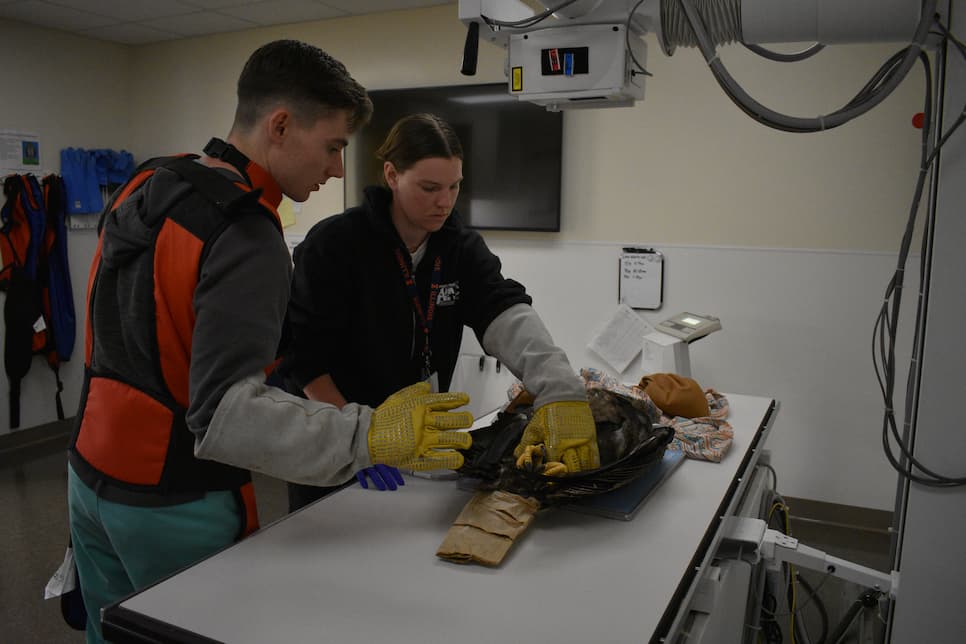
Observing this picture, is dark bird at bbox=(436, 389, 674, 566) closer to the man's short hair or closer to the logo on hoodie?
the logo on hoodie

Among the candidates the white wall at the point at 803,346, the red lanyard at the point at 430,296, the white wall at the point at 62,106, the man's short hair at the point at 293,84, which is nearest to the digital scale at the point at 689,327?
the white wall at the point at 803,346

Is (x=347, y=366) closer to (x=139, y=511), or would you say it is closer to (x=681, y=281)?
(x=139, y=511)

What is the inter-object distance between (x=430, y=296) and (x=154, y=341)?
875 millimetres

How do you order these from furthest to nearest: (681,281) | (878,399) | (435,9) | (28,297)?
(28,297), (435,9), (681,281), (878,399)

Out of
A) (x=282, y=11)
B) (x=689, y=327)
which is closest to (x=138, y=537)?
(x=689, y=327)

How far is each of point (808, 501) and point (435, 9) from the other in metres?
3.25

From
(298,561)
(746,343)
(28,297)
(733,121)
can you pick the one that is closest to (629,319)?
(746,343)

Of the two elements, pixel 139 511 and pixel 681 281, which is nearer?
pixel 139 511

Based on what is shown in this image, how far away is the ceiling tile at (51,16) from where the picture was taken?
4.05m

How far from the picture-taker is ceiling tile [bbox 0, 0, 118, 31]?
4047 millimetres

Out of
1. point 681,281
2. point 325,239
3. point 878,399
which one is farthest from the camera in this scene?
point 681,281

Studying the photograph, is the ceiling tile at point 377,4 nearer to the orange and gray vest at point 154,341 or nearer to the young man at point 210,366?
the young man at point 210,366

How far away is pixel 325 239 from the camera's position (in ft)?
5.97

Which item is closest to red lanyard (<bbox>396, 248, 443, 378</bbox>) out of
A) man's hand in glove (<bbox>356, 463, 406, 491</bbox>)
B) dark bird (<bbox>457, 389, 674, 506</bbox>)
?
dark bird (<bbox>457, 389, 674, 506</bbox>)
